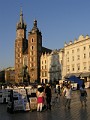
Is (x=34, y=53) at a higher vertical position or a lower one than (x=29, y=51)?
lower

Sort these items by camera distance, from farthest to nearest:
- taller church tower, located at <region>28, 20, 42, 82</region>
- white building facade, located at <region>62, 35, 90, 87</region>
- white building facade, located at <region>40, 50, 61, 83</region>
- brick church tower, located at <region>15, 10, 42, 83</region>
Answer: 1. brick church tower, located at <region>15, 10, 42, 83</region>
2. taller church tower, located at <region>28, 20, 42, 82</region>
3. white building facade, located at <region>40, 50, 61, 83</region>
4. white building facade, located at <region>62, 35, 90, 87</region>

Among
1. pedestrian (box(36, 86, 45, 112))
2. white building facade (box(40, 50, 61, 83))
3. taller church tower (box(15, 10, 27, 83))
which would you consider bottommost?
pedestrian (box(36, 86, 45, 112))

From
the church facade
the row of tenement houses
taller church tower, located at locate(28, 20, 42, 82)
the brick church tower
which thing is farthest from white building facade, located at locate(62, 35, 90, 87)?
the church facade

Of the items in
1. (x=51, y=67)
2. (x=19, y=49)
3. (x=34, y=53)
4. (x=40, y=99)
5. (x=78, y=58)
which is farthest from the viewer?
(x=19, y=49)

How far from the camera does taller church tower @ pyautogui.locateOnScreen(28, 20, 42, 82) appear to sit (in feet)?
360

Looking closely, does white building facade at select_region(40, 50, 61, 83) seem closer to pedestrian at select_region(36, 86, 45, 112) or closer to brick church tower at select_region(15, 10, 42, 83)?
brick church tower at select_region(15, 10, 42, 83)

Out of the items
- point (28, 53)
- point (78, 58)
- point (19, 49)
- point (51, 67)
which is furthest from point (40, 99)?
point (19, 49)

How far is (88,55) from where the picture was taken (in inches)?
2987

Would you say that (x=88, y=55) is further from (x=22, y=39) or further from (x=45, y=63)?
(x=22, y=39)

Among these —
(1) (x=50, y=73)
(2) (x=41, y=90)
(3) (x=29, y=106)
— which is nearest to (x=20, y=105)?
(3) (x=29, y=106)

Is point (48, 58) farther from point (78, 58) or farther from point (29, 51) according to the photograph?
point (78, 58)

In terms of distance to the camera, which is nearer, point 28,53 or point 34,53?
point 34,53

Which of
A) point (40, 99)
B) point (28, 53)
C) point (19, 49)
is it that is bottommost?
point (40, 99)

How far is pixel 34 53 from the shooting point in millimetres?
111938
